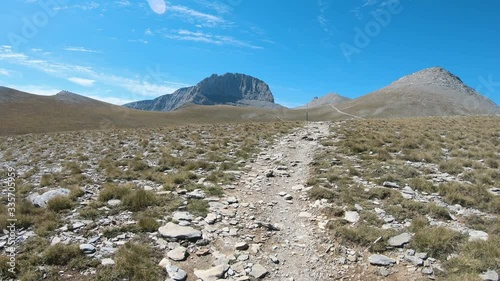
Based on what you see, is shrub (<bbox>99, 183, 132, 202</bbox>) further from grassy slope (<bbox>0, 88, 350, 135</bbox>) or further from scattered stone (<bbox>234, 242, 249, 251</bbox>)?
grassy slope (<bbox>0, 88, 350, 135</bbox>)

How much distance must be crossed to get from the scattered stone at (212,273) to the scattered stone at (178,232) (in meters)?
1.62

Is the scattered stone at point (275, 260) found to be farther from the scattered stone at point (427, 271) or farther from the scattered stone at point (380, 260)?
the scattered stone at point (427, 271)

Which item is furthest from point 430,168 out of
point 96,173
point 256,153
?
point 96,173

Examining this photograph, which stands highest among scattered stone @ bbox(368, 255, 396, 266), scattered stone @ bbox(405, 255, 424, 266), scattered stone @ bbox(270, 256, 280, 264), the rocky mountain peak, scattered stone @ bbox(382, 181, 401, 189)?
the rocky mountain peak

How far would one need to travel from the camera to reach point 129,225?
32.4ft

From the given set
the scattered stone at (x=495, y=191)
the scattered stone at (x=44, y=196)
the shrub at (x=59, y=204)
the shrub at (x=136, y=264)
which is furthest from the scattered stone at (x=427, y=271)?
the scattered stone at (x=44, y=196)

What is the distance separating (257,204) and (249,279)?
16.1ft

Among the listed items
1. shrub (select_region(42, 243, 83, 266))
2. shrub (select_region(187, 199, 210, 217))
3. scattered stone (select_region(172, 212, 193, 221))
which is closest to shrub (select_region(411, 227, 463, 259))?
shrub (select_region(187, 199, 210, 217))

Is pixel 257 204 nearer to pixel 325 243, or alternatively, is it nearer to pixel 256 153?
pixel 325 243

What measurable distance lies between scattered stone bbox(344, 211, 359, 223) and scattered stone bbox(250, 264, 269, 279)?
164 inches

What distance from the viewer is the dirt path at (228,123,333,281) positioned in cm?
833

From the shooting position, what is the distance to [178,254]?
8484 millimetres

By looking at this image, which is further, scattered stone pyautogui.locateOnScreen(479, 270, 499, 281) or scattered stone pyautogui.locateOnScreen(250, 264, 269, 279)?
scattered stone pyautogui.locateOnScreen(250, 264, 269, 279)

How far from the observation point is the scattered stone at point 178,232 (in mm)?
9422
